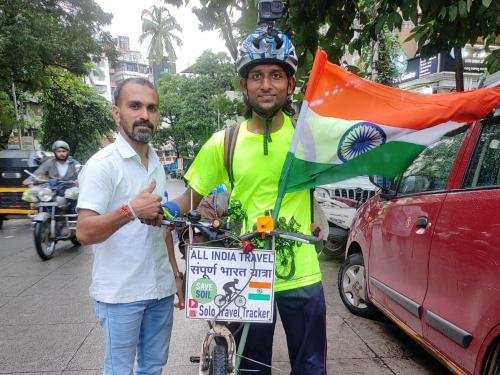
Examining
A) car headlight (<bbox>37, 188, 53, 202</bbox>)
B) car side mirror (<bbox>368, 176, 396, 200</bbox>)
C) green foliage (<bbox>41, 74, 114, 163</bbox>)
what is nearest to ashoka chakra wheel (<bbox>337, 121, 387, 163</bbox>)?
car side mirror (<bbox>368, 176, 396, 200</bbox>)

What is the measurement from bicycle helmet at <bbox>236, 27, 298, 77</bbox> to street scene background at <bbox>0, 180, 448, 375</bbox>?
7.44 feet

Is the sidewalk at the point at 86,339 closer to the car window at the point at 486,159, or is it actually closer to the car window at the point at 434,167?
the car window at the point at 434,167

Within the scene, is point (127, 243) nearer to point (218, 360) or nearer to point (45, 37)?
point (218, 360)

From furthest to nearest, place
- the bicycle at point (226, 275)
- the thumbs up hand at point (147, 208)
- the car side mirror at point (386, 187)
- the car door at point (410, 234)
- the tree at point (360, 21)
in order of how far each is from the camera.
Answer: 1. the car side mirror at point (386, 187)
2. the tree at point (360, 21)
3. the car door at point (410, 234)
4. the bicycle at point (226, 275)
5. the thumbs up hand at point (147, 208)

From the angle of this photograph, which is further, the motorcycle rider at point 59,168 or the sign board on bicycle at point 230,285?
the motorcycle rider at point 59,168

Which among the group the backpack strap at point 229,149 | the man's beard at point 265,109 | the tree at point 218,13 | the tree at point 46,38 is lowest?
the backpack strap at point 229,149

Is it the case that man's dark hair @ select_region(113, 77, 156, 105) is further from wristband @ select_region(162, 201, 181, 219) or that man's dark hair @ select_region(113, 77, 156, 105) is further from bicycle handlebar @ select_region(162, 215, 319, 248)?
bicycle handlebar @ select_region(162, 215, 319, 248)

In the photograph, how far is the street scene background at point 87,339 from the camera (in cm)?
341

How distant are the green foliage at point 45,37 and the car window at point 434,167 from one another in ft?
38.9

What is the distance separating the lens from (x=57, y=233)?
24.8 ft

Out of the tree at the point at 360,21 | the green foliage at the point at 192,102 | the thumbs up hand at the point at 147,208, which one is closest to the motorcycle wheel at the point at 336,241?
the tree at the point at 360,21

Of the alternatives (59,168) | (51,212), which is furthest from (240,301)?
(59,168)

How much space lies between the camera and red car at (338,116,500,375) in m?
2.33

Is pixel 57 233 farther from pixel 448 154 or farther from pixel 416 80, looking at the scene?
pixel 416 80
